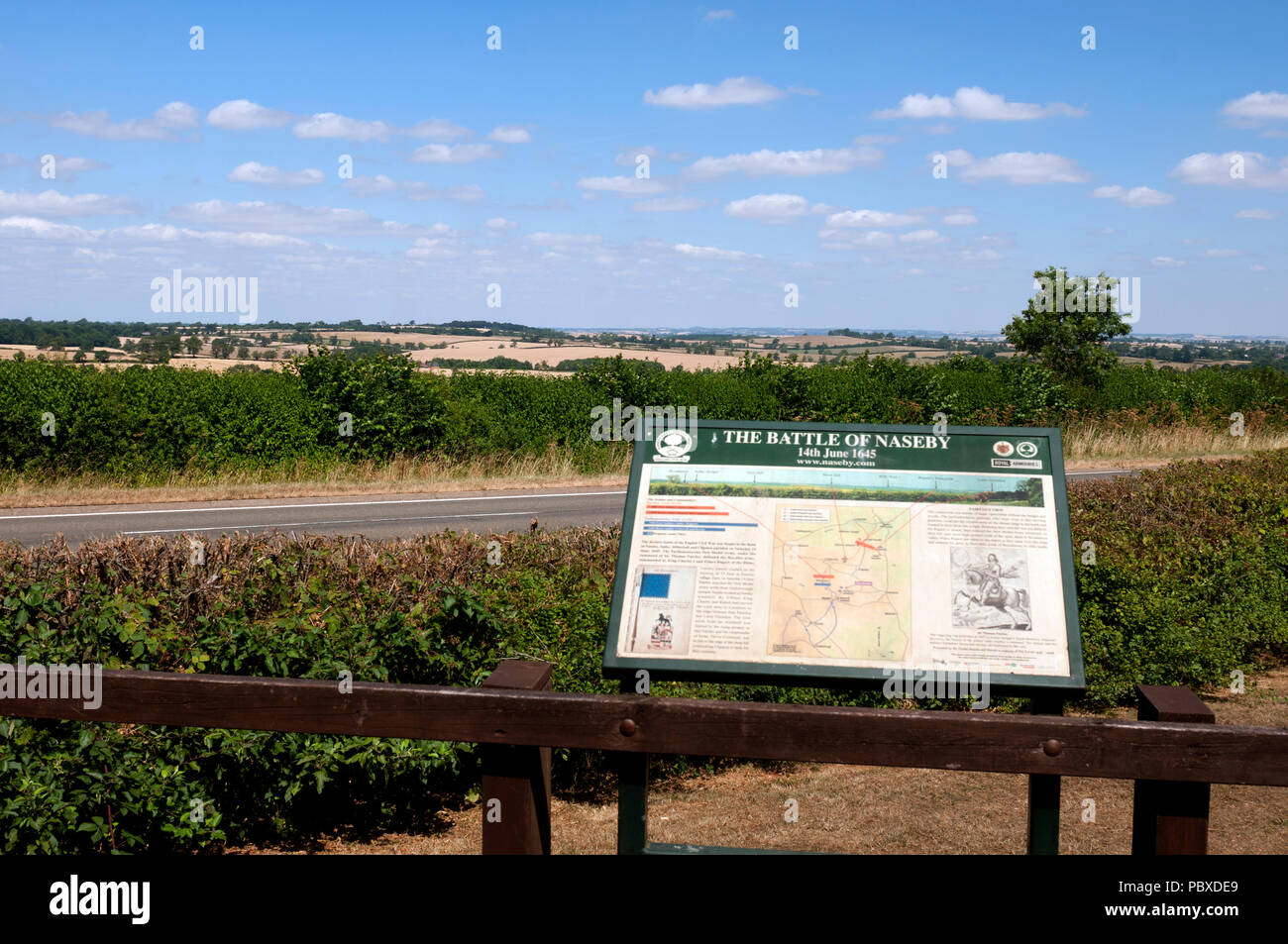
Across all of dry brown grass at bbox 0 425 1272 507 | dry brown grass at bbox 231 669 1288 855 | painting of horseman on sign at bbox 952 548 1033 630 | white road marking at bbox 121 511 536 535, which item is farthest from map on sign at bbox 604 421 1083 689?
dry brown grass at bbox 0 425 1272 507

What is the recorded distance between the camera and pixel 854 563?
334cm

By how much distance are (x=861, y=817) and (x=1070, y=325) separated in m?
32.3

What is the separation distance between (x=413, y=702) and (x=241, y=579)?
3.79m

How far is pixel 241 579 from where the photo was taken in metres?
6.25

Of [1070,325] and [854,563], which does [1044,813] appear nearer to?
[854,563]

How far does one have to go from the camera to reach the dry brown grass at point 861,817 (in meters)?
5.12

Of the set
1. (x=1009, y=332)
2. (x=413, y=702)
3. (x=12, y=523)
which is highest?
(x=1009, y=332)

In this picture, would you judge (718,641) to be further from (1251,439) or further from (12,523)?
(1251,439)
